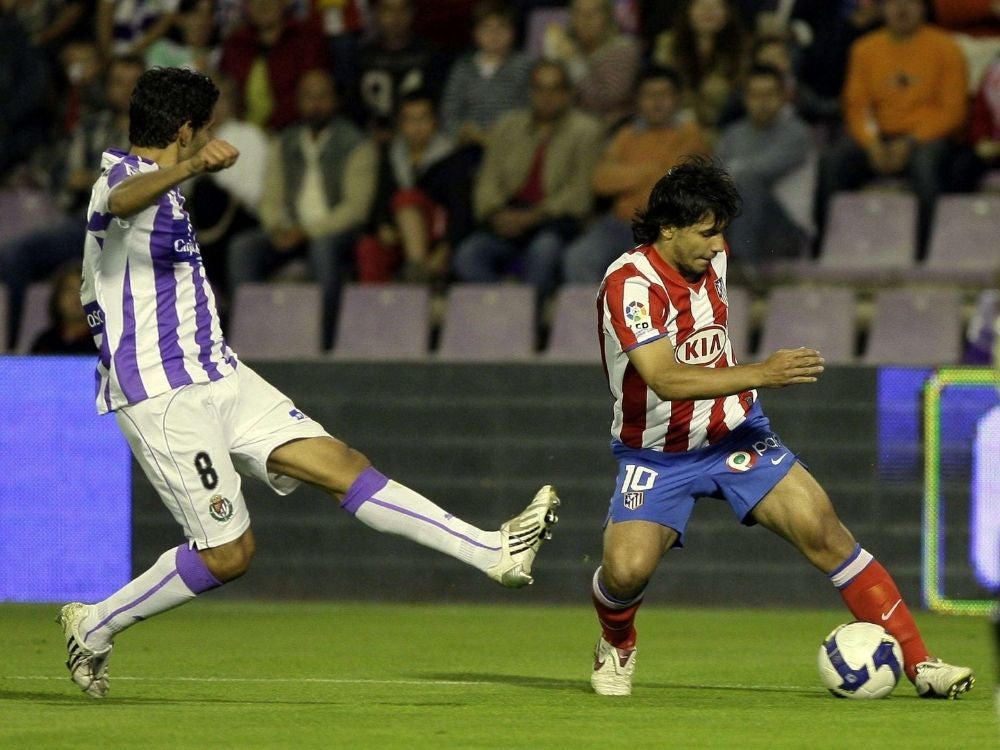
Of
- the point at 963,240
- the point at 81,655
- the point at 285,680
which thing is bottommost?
the point at 285,680

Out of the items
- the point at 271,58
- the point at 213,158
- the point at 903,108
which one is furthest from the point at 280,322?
the point at 213,158

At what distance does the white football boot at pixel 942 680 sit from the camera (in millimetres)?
6707

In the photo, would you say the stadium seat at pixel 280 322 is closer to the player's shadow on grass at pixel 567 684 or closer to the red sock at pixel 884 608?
the player's shadow on grass at pixel 567 684

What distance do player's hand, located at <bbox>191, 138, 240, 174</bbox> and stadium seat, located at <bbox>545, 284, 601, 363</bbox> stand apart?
584cm

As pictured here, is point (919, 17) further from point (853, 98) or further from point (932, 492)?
point (932, 492)

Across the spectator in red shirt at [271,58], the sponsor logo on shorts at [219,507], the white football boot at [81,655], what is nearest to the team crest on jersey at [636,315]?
the sponsor logo on shorts at [219,507]

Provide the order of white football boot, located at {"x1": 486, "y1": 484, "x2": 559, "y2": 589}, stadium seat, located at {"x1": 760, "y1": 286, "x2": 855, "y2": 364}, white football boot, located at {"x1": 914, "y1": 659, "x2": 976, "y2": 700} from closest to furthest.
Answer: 1. white football boot, located at {"x1": 486, "y1": 484, "x2": 559, "y2": 589}
2. white football boot, located at {"x1": 914, "y1": 659, "x2": 976, "y2": 700}
3. stadium seat, located at {"x1": 760, "y1": 286, "x2": 855, "y2": 364}

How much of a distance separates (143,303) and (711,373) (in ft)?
6.50

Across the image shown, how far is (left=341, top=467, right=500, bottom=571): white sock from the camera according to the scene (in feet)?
21.6

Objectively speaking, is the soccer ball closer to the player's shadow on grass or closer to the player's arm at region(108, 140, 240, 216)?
the player's shadow on grass

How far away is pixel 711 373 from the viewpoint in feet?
21.5

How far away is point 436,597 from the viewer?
37.1 ft

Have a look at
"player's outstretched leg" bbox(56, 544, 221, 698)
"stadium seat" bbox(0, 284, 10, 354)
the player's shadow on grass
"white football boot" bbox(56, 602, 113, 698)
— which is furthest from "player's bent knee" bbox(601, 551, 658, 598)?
"stadium seat" bbox(0, 284, 10, 354)

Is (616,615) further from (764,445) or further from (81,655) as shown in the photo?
(81,655)
